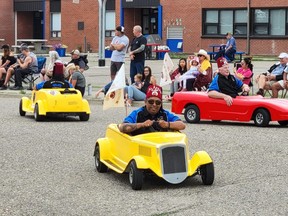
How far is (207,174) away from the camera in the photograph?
1009cm

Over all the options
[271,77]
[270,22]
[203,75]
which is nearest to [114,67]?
[203,75]

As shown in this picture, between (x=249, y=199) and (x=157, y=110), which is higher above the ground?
(x=157, y=110)

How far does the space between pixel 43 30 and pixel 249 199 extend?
61.6 meters

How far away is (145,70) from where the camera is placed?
21.8 meters

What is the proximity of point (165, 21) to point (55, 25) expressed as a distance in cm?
1262

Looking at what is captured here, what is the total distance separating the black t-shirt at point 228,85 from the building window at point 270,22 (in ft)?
120

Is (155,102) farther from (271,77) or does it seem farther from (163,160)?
(271,77)

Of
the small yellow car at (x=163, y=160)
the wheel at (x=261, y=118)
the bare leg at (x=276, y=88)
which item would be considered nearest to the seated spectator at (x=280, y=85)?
the bare leg at (x=276, y=88)

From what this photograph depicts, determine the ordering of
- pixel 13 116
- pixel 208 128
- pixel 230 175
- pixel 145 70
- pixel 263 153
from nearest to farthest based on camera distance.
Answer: pixel 230 175 < pixel 263 153 < pixel 208 128 < pixel 13 116 < pixel 145 70

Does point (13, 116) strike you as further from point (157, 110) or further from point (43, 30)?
point (43, 30)

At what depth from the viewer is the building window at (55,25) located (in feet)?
219

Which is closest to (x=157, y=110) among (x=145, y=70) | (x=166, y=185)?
(x=166, y=185)

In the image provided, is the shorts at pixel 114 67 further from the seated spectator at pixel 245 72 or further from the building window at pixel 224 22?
the building window at pixel 224 22

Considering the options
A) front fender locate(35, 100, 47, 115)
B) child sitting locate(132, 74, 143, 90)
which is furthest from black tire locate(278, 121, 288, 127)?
child sitting locate(132, 74, 143, 90)
